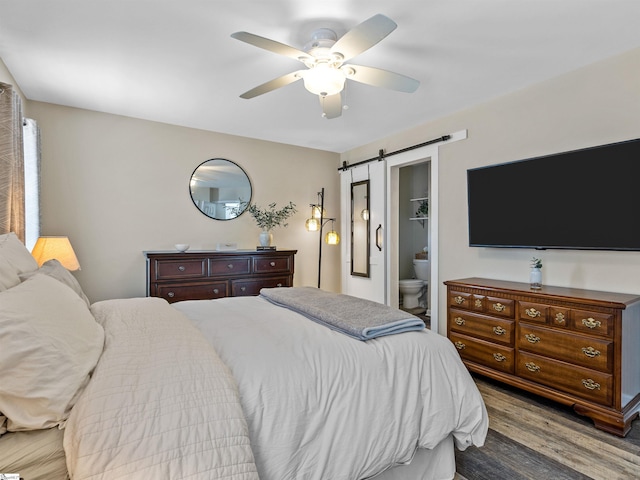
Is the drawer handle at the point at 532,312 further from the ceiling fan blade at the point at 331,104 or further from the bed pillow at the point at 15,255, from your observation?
the bed pillow at the point at 15,255

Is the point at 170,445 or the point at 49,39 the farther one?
the point at 49,39

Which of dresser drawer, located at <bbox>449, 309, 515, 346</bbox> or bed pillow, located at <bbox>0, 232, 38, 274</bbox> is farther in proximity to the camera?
dresser drawer, located at <bbox>449, 309, 515, 346</bbox>

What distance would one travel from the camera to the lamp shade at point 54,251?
108 inches

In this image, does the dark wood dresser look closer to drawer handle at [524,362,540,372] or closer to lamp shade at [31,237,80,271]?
lamp shade at [31,237,80,271]

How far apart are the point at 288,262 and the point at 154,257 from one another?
1.44 meters

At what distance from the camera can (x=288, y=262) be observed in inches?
160

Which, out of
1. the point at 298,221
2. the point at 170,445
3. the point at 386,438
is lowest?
the point at 386,438

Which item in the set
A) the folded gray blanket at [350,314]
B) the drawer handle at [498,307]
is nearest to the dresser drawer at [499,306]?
the drawer handle at [498,307]

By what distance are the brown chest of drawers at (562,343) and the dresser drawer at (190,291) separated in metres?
2.35

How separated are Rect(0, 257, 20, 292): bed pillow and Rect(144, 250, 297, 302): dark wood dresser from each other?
6.12ft

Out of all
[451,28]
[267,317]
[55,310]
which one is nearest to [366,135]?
[451,28]

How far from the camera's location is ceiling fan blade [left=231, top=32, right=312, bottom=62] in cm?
177

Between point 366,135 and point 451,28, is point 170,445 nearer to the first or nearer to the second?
point 451,28

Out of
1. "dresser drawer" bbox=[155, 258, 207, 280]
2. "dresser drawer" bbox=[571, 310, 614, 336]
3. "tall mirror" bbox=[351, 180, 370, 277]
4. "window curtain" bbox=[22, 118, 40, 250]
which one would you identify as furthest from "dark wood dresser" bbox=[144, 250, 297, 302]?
"dresser drawer" bbox=[571, 310, 614, 336]
